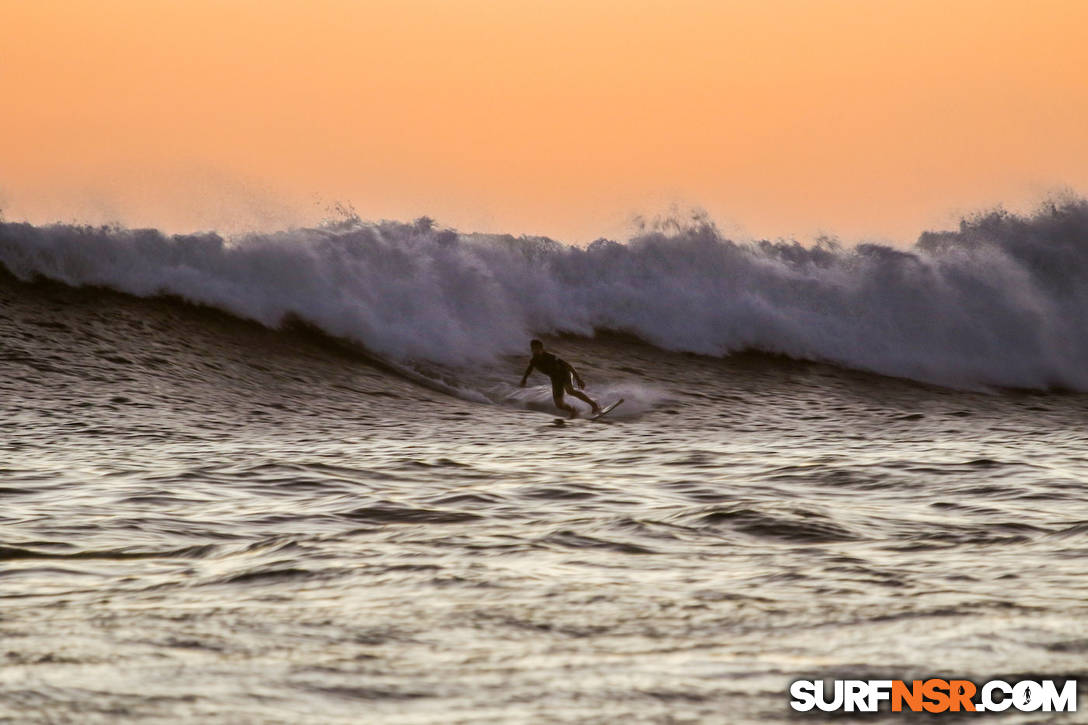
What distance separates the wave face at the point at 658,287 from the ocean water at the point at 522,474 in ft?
0.19

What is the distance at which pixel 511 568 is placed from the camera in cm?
476

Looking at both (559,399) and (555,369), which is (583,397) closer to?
(559,399)

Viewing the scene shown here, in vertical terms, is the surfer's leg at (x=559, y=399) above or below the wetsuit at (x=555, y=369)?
below

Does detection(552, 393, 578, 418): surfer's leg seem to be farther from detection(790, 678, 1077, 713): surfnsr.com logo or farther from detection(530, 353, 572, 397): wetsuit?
detection(790, 678, 1077, 713): surfnsr.com logo

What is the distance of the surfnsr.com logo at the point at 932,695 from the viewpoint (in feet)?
10.1

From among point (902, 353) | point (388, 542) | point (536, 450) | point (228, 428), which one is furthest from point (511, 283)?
point (388, 542)

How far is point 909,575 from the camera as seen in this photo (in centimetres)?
461

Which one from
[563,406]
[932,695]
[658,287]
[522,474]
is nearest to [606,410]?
[563,406]

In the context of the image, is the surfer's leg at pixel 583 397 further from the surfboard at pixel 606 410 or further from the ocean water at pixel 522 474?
the ocean water at pixel 522 474

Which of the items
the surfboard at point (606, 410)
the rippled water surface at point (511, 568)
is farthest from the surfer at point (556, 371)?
the rippled water surface at point (511, 568)

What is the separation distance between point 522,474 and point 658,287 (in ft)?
→ 41.7

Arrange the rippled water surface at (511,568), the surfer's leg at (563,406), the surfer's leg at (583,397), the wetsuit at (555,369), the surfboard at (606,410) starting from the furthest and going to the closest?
the wetsuit at (555,369) → the surfer's leg at (563,406) → the surfer's leg at (583,397) → the surfboard at (606,410) → the rippled water surface at (511,568)

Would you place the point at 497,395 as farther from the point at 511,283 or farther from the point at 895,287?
the point at 895,287

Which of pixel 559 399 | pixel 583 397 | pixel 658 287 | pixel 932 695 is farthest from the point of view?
pixel 658 287
